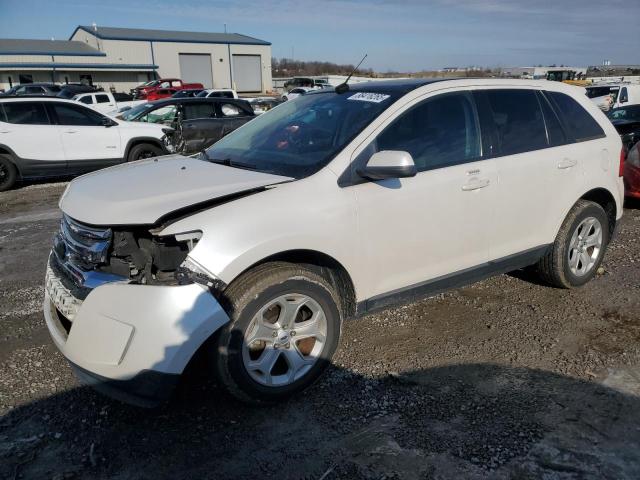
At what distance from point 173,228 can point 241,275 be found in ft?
1.41

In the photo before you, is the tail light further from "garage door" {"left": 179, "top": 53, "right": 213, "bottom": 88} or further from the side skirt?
"garage door" {"left": 179, "top": 53, "right": 213, "bottom": 88}

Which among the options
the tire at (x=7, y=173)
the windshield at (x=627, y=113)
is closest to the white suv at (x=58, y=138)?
the tire at (x=7, y=173)

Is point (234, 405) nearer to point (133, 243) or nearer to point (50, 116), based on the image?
point (133, 243)

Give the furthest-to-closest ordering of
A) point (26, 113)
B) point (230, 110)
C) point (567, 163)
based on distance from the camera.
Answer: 1. point (230, 110)
2. point (26, 113)
3. point (567, 163)

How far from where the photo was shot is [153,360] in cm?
250

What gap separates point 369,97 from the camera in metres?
3.60

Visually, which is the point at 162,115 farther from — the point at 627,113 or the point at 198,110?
the point at 627,113

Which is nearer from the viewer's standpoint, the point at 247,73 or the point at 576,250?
the point at 576,250

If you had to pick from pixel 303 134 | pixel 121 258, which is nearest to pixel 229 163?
pixel 303 134

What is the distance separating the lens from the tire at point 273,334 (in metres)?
2.70

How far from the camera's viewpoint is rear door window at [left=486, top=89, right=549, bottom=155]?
3.83 metres

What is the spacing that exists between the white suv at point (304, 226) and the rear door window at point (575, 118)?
26 millimetres

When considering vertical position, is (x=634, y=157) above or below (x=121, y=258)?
below

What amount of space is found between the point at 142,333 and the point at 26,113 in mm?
8921
